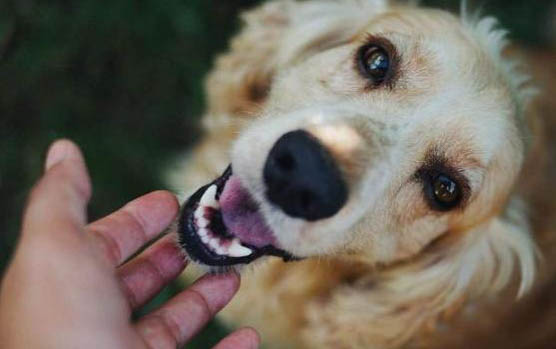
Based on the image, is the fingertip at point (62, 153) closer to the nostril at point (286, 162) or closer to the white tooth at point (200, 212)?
the white tooth at point (200, 212)

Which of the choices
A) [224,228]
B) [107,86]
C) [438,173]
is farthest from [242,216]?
[107,86]

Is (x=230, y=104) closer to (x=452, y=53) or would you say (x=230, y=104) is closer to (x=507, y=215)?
(x=452, y=53)

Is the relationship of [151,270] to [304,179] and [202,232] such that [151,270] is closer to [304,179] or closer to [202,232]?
[202,232]

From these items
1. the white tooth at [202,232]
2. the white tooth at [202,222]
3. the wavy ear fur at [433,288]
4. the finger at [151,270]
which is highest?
the white tooth at [202,222]

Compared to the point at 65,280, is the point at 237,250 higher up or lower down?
lower down

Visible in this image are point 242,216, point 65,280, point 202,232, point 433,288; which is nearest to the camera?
point 65,280

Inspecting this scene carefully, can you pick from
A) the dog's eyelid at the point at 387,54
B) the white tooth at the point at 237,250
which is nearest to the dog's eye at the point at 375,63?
the dog's eyelid at the point at 387,54

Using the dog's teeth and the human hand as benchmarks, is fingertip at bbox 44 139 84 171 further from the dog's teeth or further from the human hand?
the dog's teeth
